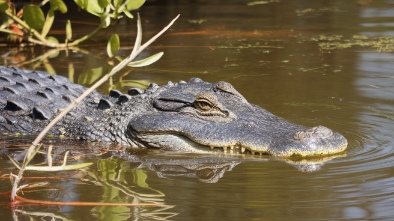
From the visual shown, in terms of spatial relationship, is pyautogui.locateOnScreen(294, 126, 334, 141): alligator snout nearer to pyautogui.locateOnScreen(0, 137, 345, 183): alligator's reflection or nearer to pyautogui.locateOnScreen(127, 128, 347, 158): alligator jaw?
pyautogui.locateOnScreen(127, 128, 347, 158): alligator jaw

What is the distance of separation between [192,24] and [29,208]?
7882 mm

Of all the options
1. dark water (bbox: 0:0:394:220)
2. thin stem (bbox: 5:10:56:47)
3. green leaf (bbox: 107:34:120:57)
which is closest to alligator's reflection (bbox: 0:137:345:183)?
dark water (bbox: 0:0:394:220)

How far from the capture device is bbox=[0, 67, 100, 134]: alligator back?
6.97 metres

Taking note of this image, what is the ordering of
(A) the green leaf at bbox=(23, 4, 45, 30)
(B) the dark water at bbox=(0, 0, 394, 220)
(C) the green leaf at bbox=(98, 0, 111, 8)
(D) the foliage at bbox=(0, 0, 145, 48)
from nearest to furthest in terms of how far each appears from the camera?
1. (B) the dark water at bbox=(0, 0, 394, 220)
2. (C) the green leaf at bbox=(98, 0, 111, 8)
3. (D) the foliage at bbox=(0, 0, 145, 48)
4. (A) the green leaf at bbox=(23, 4, 45, 30)

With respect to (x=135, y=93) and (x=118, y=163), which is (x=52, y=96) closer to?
(x=135, y=93)

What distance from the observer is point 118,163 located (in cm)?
607

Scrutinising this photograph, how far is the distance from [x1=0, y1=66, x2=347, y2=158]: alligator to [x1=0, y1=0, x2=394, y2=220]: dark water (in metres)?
0.17

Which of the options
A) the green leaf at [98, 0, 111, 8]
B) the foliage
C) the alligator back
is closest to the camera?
the alligator back

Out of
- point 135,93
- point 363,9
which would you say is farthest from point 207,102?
point 363,9

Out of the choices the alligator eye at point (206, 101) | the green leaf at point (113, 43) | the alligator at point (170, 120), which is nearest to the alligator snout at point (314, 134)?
the alligator at point (170, 120)

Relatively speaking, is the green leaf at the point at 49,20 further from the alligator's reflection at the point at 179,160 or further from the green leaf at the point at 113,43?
the alligator's reflection at the point at 179,160

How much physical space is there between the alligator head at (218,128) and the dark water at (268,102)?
0.15 m

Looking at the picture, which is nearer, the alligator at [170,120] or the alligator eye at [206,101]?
the alligator at [170,120]

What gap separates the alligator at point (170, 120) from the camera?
237 inches
